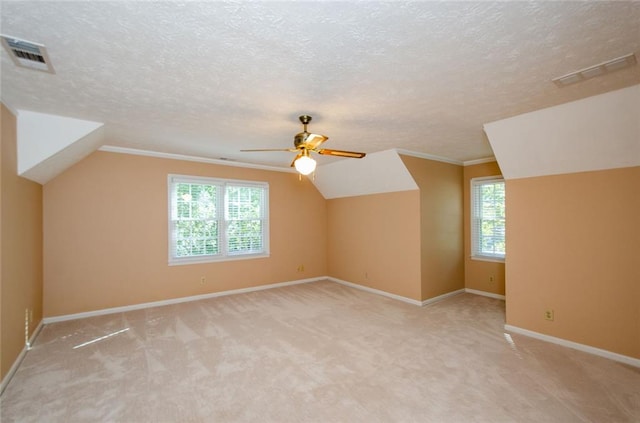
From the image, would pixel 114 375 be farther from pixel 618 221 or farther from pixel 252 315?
pixel 618 221

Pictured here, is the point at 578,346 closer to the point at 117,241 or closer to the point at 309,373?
the point at 309,373

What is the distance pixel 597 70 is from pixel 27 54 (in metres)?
3.92

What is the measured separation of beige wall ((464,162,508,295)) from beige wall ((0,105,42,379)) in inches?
247

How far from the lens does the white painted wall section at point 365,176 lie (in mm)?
4691

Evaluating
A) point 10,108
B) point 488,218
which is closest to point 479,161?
point 488,218

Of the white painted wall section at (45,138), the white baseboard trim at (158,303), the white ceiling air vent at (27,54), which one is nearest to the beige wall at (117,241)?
the white baseboard trim at (158,303)

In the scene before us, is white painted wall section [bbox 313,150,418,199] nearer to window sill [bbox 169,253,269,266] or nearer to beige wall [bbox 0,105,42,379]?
window sill [bbox 169,253,269,266]

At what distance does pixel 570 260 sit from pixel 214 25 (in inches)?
162

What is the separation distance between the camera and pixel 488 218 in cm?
518

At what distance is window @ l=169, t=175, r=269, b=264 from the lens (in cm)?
493

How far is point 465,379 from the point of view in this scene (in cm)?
255

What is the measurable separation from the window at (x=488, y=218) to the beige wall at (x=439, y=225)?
235 mm

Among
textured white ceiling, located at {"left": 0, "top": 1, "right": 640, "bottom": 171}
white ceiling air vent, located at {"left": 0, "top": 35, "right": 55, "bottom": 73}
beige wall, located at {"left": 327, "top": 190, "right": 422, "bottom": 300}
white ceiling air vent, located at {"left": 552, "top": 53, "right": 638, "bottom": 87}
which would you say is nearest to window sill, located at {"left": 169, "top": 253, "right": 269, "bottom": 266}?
beige wall, located at {"left": 327, "top": 190, "right": 422, "bottom": 300}

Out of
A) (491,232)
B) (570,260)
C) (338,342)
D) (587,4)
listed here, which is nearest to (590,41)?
(587,4)
